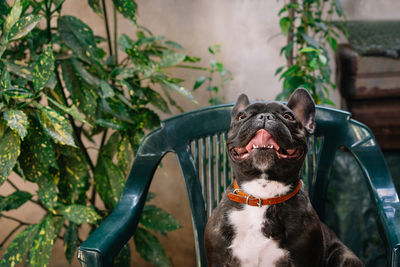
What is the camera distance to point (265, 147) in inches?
28.2

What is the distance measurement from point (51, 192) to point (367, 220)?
3.90ft

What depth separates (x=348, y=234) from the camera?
153cm

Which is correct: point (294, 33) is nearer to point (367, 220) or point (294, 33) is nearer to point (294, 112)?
point (294, 112)

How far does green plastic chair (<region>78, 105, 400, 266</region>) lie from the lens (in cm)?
85

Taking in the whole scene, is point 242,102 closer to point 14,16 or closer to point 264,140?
point 264,140

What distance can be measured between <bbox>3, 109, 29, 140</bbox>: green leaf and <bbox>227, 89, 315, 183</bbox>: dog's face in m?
0.47

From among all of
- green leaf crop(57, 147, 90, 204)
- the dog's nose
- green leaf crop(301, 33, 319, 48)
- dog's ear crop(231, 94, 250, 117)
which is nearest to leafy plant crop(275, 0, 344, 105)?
green leaf crop(301, 33, 319, 48)

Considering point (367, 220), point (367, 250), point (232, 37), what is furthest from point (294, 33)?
point (367, 250)

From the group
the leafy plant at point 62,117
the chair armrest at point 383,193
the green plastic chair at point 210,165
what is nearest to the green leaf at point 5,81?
the leafy plant at point 62,117

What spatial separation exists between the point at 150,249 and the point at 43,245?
0.38 metres

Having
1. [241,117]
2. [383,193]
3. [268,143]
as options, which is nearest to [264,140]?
[268,143]

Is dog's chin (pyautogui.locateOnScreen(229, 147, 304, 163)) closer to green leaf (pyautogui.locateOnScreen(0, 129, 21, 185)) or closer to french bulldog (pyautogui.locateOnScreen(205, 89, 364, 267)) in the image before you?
french bulldog (pyautogui.locateOnScreen(205, 89, 364, 267))

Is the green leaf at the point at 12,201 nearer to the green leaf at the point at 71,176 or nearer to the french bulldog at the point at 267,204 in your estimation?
the green leaf at the point at 71,176

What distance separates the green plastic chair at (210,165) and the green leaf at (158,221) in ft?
0.73
